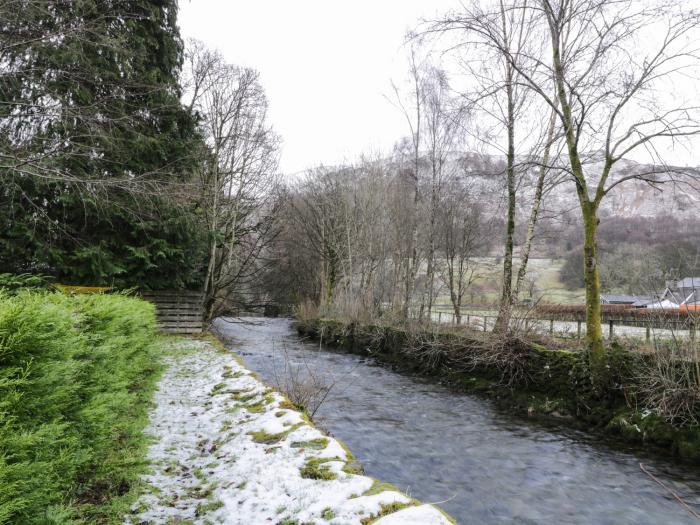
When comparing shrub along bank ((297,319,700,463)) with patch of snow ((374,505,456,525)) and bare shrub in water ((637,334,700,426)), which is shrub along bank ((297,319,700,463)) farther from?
patch of snow ((374,505,456,525))

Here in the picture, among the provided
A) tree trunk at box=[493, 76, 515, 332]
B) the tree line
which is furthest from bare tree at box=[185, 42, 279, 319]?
tree trunk at box=[493, 76, 515, 332]

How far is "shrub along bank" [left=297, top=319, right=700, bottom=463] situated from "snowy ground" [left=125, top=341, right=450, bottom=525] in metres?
4.66

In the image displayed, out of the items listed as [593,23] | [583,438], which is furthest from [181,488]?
[593,23]

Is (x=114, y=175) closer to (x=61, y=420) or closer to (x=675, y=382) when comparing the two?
(x=61, y=420)

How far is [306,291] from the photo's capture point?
3147 centimetres

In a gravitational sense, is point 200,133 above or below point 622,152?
above

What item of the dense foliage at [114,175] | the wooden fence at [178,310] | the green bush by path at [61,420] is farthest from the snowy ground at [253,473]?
the wooden fence at [178,310]

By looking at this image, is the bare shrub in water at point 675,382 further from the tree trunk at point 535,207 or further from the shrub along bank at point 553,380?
the tree trunk at point 535,207

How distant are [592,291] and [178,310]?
458 inches

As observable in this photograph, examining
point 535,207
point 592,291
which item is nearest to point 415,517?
point 592,291

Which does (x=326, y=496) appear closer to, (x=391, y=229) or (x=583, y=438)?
(x=583, y=438)

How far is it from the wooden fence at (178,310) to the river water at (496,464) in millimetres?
6725

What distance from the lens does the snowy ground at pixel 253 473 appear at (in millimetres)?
3025

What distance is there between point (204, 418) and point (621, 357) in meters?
7.19
